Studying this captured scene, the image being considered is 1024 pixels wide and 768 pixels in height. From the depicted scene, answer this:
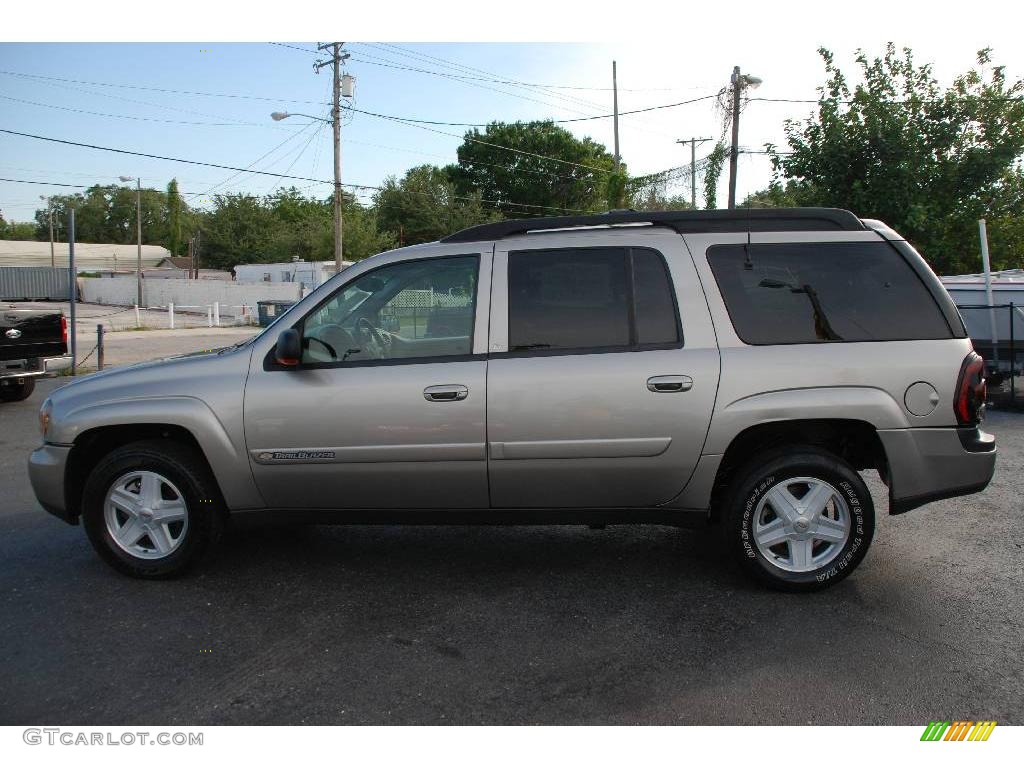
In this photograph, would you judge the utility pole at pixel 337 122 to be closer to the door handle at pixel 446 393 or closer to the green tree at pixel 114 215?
the door handle at pixel 446 393

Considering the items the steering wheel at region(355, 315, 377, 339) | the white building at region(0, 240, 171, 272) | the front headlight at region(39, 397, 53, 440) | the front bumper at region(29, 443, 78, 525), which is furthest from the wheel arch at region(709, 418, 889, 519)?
the white building at region(0, 240, 171, 272)

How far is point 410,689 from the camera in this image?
124 inches

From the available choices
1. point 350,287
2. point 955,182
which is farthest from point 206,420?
point 955,182

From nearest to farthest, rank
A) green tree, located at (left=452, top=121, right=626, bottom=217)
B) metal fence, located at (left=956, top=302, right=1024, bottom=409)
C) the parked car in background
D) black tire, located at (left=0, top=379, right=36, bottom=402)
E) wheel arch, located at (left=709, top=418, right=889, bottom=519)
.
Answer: wheel arch, located at (left=709, top=418, right=889, bottom=519) → metal fence, located at (left=956, top=302, right=1024, bottom=409) → the parked car in background → black tire, located at (left=0, top=379, right=36, bottom=402) → green tree, located at (left=452, top=121, right=626, bottom=217)

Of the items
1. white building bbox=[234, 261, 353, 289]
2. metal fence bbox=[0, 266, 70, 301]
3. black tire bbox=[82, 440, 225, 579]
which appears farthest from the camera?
white building bbox=[234, 261, 353, 289]

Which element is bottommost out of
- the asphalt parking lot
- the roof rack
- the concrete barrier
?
the asphalt parking lot

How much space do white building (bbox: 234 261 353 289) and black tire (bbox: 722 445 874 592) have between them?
121 feet

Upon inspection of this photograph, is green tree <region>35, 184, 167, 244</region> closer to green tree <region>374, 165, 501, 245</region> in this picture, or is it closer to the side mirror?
green tree <region>374, 165, 501, 245</region>

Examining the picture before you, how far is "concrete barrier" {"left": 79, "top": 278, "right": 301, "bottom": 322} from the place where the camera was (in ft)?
140

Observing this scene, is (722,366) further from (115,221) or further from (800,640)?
(115,221)

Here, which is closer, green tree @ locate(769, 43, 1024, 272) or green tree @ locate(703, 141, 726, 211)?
green tree @ locate(769, 43, 1024, 272)

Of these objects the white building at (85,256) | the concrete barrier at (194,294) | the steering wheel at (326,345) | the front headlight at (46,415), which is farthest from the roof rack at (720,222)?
the white building at (85,256)

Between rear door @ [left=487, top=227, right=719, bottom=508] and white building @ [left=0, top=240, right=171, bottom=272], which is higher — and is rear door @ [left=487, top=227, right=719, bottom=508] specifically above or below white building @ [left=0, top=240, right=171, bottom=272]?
below

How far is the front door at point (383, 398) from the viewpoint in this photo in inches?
157
